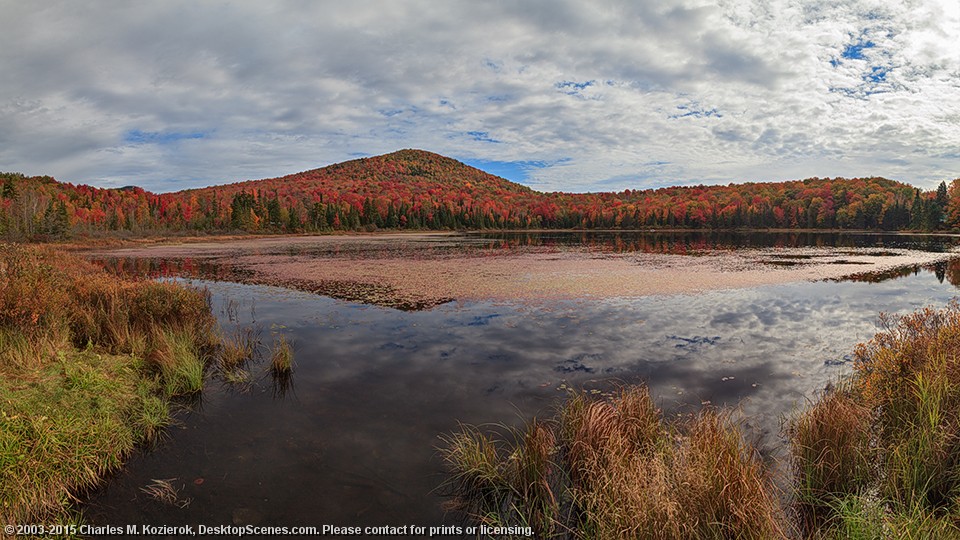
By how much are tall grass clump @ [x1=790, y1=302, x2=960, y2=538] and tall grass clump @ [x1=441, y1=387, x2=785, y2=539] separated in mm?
616

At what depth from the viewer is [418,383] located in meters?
10.5

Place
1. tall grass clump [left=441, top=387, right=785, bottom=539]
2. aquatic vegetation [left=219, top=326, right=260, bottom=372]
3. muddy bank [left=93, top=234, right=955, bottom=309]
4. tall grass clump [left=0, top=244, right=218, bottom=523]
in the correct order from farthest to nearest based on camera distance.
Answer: muddy bank [left=93, top=234, right=955, bottom=309], aquatic vegetation [left=219, top=326, right=260, bottom=372], tall grass clump [left=0, top=244, right=218, bottom=523], tall grass clump [left=441, top=387, right=785, bottom=539]

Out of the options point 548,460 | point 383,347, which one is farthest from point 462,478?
point 383,347

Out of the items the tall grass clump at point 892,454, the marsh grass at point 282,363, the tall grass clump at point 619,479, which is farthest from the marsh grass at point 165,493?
the tall grass clump at point 892,454

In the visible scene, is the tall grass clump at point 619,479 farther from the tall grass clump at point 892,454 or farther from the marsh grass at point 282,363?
the marsh grass at point 282,363

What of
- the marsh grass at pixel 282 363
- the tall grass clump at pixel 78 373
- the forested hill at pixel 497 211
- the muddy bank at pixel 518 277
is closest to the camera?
the tall grass clump at pixel 78 373

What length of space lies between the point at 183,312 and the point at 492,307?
10726 mm

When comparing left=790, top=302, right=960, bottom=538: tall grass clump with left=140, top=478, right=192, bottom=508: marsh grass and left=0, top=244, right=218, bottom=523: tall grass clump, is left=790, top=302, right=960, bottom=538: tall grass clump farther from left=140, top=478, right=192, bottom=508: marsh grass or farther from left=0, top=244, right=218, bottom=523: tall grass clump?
left=0, top=244, right=218, bottom=523: tall grass clump

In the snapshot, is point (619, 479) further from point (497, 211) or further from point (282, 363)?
point (497, 211)

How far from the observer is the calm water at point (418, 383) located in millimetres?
6383

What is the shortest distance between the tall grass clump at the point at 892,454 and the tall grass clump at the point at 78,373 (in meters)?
8.90

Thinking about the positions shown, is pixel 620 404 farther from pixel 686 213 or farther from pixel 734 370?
pixel 686 213

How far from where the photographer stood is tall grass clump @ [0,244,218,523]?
585 cm

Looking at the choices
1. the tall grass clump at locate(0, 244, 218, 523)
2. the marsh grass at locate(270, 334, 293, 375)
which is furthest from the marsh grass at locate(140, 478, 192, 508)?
the marsh grass at locate(270, 334, 293, 375)
